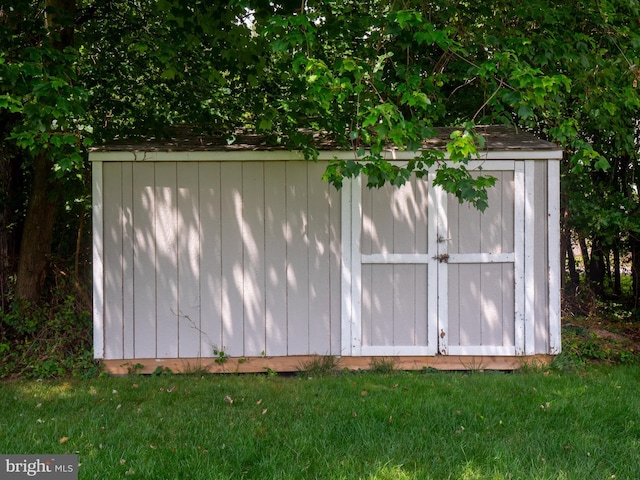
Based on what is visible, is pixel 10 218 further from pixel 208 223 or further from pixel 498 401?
pixel 498 401

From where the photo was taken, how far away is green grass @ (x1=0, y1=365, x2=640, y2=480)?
9.95 ft

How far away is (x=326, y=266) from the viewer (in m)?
5.24

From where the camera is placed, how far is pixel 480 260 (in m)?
5.21

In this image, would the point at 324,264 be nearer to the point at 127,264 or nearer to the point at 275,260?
the point at 275,260

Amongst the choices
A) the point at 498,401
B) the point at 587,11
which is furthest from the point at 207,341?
the point at 587,11

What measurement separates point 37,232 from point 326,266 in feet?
10.0

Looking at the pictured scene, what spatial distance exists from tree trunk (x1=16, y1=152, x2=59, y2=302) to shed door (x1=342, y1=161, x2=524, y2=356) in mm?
3139

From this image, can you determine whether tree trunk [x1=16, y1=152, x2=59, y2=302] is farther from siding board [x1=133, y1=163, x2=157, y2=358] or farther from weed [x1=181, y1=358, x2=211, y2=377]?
weed [x1=181, y1=358, x2=211, y2=377]

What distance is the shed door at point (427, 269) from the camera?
5195 mm

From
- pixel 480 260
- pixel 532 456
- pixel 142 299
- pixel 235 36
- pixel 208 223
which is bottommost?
pixel 532 456

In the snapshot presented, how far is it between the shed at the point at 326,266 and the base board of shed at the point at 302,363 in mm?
13

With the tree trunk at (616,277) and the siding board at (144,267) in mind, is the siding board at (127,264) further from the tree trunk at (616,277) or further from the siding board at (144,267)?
the tree trunk at (616,277)

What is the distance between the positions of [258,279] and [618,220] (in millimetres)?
4074

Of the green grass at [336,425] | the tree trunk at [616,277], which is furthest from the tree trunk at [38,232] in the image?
the tree trunk at [616,277]
